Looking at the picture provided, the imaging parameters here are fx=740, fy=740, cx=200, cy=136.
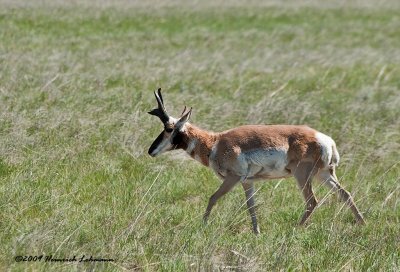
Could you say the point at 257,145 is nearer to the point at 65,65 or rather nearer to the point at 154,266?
the point at 154,266

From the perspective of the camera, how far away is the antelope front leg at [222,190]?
760 centimetres

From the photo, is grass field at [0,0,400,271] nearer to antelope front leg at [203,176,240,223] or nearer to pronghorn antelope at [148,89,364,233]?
antelope front leg at [203,176,240,223]

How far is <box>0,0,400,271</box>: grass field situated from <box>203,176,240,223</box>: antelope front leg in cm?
11

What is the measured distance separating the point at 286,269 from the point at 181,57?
41.2 feet

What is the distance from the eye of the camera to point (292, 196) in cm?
867

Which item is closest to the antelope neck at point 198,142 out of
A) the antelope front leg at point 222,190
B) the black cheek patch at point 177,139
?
the black cheek patch at point 177,139

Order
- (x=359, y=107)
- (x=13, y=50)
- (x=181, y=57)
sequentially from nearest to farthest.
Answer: (x=359, y=107) < (x=13, y=50) < (x=181, y=57)

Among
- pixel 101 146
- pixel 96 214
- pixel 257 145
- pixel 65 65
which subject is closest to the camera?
pixel 96 214

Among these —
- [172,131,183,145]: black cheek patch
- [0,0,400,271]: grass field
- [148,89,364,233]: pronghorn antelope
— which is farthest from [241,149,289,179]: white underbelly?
[172,131,183,145]: black cheek patch

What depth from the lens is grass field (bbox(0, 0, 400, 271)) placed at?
6.23 meters

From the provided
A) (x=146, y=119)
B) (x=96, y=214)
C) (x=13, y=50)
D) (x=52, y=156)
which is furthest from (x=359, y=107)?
(x=13, y=50)

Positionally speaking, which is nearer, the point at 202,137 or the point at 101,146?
the point at 202,137

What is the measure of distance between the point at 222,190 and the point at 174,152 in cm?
217

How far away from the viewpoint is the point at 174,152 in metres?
9.84
